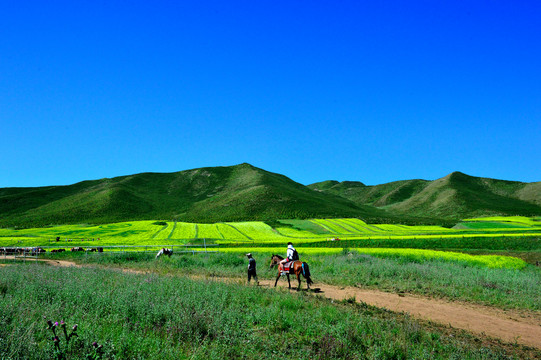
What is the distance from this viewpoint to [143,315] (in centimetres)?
888

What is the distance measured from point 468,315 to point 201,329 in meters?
11.2

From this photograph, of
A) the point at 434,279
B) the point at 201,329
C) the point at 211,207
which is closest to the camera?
the point at 201,329

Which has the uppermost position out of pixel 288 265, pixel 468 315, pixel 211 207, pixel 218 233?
pixel 211 207

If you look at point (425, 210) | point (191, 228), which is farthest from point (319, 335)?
point (425, 210)

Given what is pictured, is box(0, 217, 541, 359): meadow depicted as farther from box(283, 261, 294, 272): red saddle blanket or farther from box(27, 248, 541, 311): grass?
box(283, 261, 294, 272): red saddle blanket

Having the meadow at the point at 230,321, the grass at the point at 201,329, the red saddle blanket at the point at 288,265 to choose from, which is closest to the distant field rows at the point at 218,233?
the red saddle blanket at the point at 288,265

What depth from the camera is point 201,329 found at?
8.53 m

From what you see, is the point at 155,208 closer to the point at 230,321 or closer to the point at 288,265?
the point at 288,265

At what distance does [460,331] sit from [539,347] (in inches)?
87.1

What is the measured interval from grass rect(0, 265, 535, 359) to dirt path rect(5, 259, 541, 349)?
1540 mm

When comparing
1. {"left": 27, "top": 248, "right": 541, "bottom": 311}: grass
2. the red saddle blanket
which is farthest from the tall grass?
the red saddle blanket

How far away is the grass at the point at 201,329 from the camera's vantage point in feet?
21.9

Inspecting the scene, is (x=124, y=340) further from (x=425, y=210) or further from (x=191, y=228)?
(x=425, y=210)

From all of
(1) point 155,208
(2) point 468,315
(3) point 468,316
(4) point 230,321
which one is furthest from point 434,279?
(1) point 155,208
